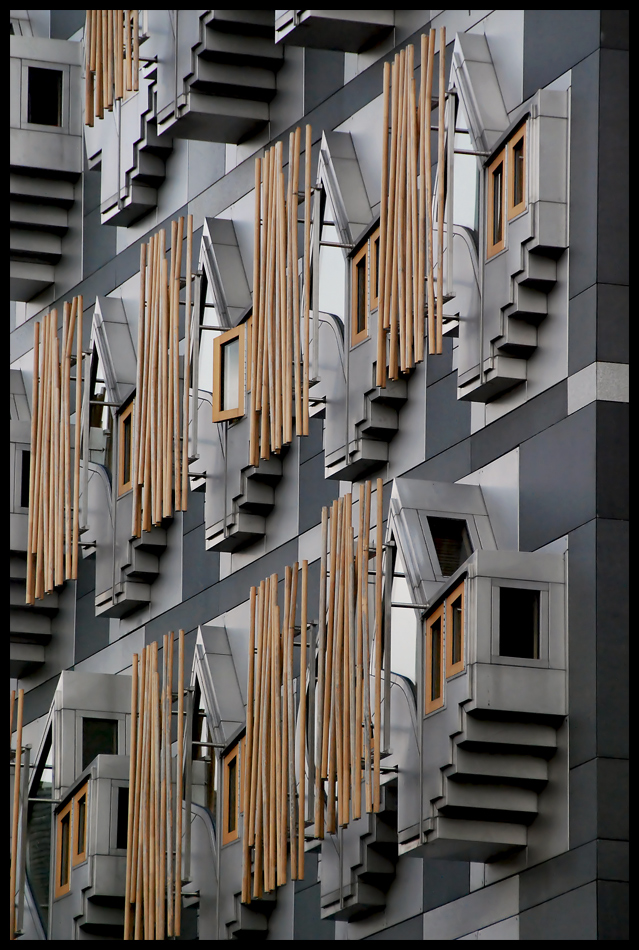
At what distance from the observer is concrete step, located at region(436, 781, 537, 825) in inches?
843

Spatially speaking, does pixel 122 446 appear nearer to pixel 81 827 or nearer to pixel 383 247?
pixel 81 827

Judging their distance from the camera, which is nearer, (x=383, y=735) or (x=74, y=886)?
(x=383, y=735)

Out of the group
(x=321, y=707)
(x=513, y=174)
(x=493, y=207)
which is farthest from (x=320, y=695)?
(x=513, y=174)

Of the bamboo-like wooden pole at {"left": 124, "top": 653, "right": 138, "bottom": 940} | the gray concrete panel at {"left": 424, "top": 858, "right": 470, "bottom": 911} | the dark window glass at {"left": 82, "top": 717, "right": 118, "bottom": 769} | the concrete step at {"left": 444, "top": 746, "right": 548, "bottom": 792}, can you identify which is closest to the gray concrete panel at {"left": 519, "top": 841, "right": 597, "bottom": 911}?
the concrete step at {"left": 444, "top": 746, "right": 548, "bottom": 792}

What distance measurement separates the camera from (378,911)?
2450 cm

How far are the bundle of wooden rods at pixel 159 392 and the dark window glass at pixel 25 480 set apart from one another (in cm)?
499

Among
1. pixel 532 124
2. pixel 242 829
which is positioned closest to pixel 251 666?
pixel 242 829

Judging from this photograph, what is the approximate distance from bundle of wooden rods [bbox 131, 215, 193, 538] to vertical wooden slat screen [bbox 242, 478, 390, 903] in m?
3.46

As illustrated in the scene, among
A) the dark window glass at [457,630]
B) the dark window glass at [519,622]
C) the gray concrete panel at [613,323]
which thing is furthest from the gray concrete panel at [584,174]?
the dark window glass at [457,630]

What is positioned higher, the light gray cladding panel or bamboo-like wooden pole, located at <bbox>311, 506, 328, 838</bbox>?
the light gray cladding panel

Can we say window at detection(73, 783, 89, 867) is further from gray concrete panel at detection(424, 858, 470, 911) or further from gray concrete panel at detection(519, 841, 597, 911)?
gray concrete panel at detection(519, 841, 597, 911)

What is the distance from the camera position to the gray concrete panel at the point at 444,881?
2300cm
